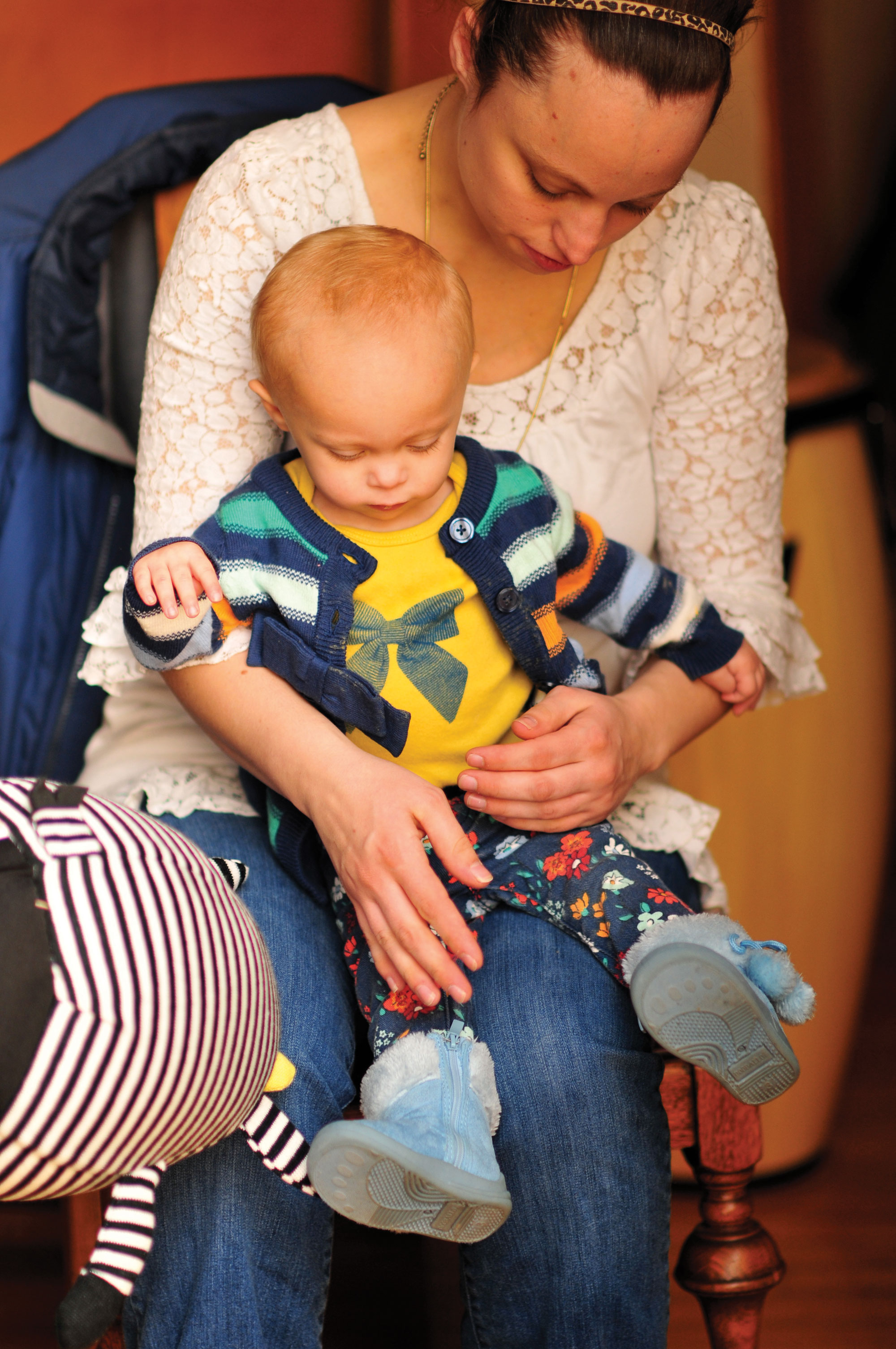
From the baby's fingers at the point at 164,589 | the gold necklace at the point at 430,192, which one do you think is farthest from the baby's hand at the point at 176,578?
the gold necklace at the point at 430,192

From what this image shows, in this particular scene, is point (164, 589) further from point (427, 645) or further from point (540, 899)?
point (540, 899)

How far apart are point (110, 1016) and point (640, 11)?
752 millimetres

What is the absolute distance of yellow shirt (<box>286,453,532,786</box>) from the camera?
927 millimetres

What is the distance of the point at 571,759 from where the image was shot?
925mm

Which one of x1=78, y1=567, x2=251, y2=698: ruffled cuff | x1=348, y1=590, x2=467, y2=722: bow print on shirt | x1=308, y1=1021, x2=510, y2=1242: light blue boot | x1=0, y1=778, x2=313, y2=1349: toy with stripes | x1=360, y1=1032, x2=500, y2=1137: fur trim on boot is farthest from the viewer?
x1=78, y1=567, x2=251, y2=698: ruffled cuff

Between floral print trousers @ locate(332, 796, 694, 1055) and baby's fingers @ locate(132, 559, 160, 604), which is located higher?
baby's fingers @ locate(132, 559, 160, 604)

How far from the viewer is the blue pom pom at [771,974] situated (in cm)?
79

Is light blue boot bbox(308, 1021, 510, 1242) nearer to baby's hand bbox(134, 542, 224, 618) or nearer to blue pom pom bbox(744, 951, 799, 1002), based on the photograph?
blue pom pom bbox(744, 951, 799, 1002)

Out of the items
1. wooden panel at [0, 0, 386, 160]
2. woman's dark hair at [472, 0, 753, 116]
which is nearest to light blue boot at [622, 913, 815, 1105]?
woman's dark hair at [472, 0, 753, 116]

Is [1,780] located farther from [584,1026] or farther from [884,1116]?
[884,1116]

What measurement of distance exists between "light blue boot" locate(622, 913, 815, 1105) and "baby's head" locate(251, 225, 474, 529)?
0.39m

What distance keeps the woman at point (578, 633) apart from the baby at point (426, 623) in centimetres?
4

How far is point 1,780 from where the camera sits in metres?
0.70

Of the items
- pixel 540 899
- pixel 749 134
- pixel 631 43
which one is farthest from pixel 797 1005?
pixel 749 134
